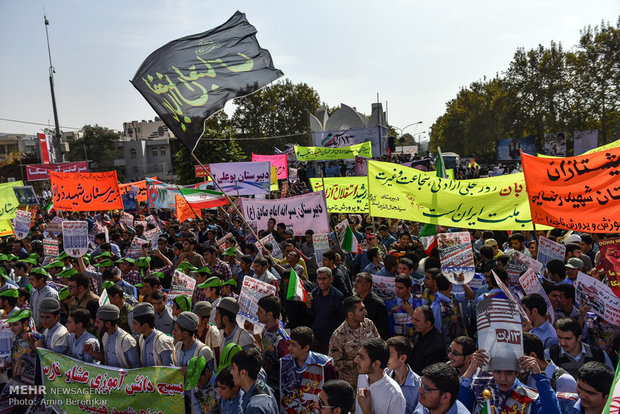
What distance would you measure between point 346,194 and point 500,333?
8.66 m

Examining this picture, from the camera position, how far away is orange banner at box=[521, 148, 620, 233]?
5.80m

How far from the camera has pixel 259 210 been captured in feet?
35.8

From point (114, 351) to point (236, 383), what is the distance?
5.25 ft

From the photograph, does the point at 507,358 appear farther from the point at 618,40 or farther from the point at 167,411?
the point at 618,40

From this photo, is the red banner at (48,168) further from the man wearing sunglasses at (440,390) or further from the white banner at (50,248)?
the man wearing sunglasses at (440,390)

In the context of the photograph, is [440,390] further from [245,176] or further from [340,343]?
[245,176]

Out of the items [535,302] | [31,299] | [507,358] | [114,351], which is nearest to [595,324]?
[535,302]

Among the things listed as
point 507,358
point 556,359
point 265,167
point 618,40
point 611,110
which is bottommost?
point 556,359

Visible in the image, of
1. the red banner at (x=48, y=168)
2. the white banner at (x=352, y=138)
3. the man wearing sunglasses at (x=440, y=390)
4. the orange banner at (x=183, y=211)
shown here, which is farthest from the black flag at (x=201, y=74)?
the white banner at (x=352, y=138)

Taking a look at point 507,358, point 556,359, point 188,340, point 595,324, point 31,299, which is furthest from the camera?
point 31,299

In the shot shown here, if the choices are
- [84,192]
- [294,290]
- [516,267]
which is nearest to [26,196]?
[84,192]

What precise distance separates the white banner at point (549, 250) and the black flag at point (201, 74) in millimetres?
4315

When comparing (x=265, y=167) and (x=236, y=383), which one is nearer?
(x=236, y=383)

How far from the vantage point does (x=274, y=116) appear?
7444 cm
